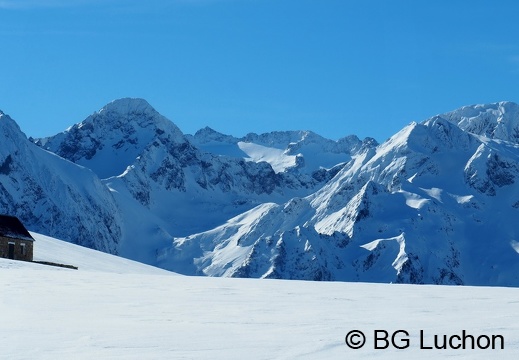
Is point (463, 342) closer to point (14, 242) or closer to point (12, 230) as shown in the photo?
point (14, 242)

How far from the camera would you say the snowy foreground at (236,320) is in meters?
17.3

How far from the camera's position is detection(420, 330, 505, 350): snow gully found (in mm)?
17281

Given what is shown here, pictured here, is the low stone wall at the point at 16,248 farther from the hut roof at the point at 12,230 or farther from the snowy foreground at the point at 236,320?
the snowy foreground at the point at 236,320

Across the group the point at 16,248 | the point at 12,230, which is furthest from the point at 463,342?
the point at 12,230

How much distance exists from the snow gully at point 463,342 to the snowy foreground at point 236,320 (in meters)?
0.05

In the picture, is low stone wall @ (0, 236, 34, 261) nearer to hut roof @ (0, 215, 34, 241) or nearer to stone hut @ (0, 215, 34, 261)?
stone hut @ (0, 215, 34, 261)

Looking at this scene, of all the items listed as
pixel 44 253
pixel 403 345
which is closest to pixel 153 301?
pixel 403 345

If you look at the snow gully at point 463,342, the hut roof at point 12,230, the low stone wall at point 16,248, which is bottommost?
the snow gully at point 463,342

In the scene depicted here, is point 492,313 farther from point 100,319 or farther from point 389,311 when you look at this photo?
point 100,319

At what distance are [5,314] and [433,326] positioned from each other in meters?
8.33

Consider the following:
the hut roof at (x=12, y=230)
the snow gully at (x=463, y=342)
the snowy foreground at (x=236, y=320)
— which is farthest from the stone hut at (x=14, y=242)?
the snow gully at (x=463, y=342)

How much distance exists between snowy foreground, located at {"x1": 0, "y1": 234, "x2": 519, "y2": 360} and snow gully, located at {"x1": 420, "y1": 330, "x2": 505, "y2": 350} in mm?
54

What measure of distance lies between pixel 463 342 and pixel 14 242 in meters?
46.8

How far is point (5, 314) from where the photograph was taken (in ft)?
71.9
